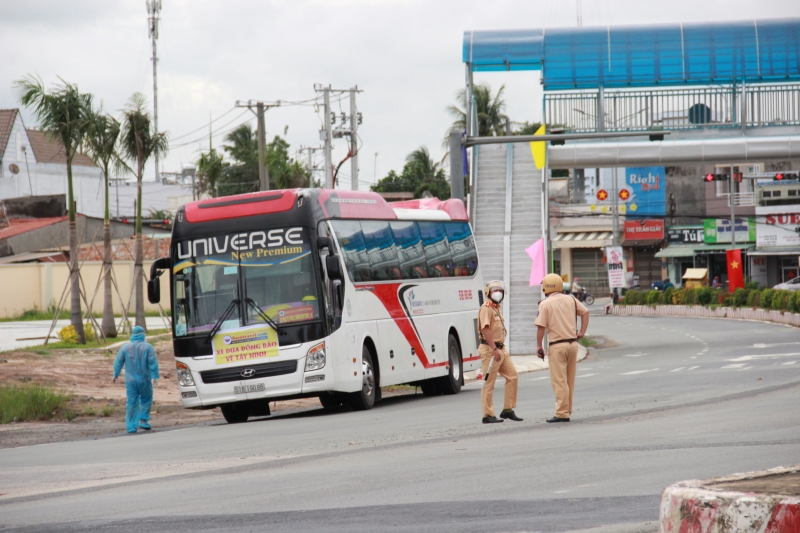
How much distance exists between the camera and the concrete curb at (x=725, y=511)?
4.57m

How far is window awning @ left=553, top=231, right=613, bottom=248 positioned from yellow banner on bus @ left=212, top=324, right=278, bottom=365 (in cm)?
5960

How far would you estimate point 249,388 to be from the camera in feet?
52.2

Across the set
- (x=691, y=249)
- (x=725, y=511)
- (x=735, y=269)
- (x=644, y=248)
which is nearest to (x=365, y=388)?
(x=725, y=511)

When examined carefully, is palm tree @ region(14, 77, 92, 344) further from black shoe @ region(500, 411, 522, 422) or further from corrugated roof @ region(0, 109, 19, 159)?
corrugated roof @ region(0, 109, 19, 159)

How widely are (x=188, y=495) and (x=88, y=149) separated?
79.5ft

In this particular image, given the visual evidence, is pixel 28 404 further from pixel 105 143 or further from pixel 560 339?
pixel 105 143

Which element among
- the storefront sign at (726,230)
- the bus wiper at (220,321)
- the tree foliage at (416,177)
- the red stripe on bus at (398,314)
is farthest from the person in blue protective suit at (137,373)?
the tree foliage at (416,177)

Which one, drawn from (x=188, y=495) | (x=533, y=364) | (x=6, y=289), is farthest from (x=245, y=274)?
(x=6, y=289)

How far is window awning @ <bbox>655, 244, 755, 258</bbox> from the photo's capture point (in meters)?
66.6

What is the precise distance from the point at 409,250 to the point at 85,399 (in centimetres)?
684

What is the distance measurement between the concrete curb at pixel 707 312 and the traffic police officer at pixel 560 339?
30419 millimetres

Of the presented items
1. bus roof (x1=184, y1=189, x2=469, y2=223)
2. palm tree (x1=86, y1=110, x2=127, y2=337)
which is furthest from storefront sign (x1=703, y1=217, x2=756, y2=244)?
bus roof (x1=184, y1=189, x2=469, y2=223)

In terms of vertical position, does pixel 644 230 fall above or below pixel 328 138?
below

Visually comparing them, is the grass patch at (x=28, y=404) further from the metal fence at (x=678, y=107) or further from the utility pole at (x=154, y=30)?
the utility pole at (x=154, y=30)
